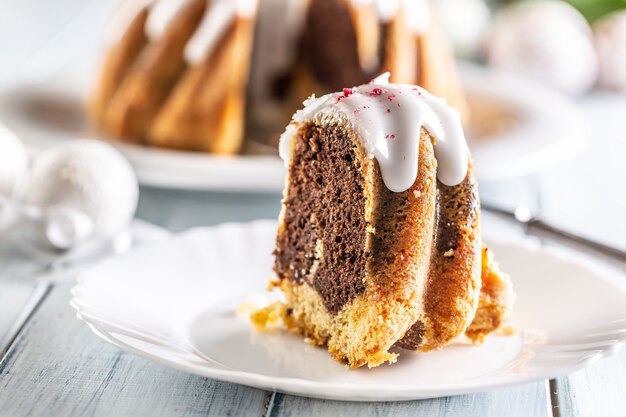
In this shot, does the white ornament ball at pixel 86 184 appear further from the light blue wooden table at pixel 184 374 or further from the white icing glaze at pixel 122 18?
the white icing glaze at pixel 122 18

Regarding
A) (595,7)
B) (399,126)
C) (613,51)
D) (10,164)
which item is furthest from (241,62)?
(595,7)

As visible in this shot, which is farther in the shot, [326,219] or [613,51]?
[613,51]

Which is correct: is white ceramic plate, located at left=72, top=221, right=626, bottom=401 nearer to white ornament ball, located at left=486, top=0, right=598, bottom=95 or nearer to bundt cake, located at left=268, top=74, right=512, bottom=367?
bundt cake, located at left=268, top=74, right=512, bottom=367

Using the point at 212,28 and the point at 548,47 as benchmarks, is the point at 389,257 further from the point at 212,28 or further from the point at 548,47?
the point at 548,47

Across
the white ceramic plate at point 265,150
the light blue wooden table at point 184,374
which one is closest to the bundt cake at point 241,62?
the white ceramic plate at point 265,150

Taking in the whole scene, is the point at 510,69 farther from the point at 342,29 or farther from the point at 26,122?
the point at 26,122

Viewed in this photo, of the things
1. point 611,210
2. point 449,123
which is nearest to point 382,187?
point 449,123

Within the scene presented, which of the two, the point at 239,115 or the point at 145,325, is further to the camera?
the point at 239,115
